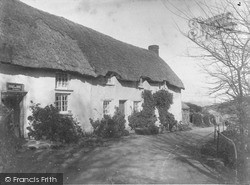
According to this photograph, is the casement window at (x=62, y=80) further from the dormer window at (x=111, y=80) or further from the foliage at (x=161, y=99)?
the foliage at (x=161, y=99)

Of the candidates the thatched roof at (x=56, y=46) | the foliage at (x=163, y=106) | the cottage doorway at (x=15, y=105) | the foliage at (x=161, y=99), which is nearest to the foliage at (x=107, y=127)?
the thatched roof at (x=56, y=46)

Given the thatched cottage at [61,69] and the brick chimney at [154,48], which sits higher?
the brick chimney at [154,48]

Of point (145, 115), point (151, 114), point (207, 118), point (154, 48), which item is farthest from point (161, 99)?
point (207, 118)

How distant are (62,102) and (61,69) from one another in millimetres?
2006

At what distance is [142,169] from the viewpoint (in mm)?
8367

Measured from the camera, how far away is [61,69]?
44.8ft

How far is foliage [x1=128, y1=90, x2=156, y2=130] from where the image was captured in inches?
784

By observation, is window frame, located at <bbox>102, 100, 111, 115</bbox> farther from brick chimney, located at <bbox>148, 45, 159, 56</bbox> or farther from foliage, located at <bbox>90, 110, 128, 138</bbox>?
brick chimney, located at <bbox>148, 45, 159, 56</bbox>

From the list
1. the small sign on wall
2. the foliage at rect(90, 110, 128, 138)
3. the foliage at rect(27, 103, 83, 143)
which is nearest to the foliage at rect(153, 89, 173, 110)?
the foliage at rect(90, 110, 128, 138)

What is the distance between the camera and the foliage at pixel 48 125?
12016 mm

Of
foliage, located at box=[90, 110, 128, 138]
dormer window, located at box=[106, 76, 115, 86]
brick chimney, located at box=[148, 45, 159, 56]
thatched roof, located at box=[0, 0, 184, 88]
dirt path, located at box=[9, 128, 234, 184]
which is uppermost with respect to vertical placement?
brick chimney, located at box=[148, 45, 159, 56]

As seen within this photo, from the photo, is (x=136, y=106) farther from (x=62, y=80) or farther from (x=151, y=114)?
(x=62, y=80)

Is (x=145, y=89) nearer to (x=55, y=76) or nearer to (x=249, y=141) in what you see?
(x=55, y=76)

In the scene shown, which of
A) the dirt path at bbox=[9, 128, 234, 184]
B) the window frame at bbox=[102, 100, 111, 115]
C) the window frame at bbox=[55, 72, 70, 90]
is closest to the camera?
the dirt path at bbox=[9, 128, 234, 184]
